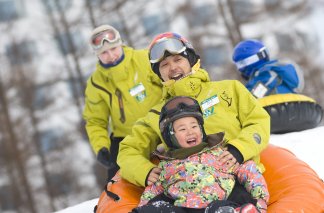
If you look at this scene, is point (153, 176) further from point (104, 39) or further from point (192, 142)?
point (104, 39)

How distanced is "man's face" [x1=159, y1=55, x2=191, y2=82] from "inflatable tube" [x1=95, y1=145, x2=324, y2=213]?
88 cm

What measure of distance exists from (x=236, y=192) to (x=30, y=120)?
14.9 meters

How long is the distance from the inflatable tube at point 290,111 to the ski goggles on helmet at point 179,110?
3524 millimetres

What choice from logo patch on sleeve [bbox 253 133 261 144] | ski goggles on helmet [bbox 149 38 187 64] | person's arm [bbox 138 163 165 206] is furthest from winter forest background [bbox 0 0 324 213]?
person's arm [bbox 138 163 165 206]

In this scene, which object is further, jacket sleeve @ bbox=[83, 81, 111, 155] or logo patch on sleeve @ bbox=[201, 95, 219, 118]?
jacket sleeve @ bbox=[83, 81, 111, 155]

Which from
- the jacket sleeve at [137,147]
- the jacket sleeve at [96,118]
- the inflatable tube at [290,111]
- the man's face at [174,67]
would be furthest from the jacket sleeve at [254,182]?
the inflatable tube at [290,111]

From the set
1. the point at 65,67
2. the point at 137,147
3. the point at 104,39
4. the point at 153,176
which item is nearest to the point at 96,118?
the point at 104,39

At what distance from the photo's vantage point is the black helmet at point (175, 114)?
353cm

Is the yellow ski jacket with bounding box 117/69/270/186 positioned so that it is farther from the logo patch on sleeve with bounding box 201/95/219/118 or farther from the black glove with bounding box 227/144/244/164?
the black glove with bounding box 227/144/244/164

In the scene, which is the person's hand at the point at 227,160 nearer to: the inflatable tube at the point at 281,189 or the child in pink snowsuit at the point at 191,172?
the child in pink snowsuit at the point at 191,172

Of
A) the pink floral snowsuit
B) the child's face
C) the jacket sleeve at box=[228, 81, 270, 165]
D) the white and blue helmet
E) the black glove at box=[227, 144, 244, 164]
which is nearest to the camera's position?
the pink floral snowsuit

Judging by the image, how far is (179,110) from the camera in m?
3.54

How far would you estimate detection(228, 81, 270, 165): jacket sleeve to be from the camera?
371 cm

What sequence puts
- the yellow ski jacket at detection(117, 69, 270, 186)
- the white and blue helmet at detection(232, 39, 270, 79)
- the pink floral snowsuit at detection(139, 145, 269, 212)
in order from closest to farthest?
the pink floral snowsuit at detection(139, 145, 269, 212) < the yellow ski jacket at detection(117, 69, 270, 186) < the white and blue helmet at detection(232, 39, 270, 79)
